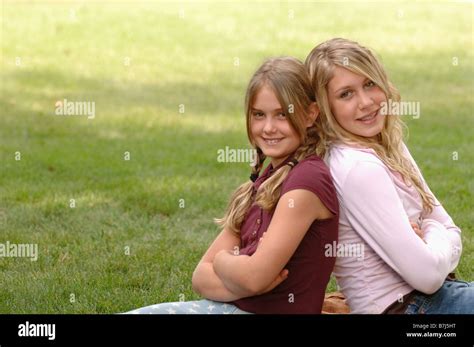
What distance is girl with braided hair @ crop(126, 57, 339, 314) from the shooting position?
3598 mm

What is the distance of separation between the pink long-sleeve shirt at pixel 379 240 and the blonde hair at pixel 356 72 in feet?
0.19

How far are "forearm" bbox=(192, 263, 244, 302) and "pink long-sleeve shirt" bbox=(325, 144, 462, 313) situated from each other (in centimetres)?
47

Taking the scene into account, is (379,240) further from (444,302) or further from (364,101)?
(364,101)

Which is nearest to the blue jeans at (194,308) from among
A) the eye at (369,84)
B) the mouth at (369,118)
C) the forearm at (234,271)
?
the forearm at (234,271)

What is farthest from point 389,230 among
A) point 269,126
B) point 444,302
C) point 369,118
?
point 269,126

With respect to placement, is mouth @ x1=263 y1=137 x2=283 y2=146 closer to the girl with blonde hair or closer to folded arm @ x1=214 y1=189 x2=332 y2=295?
the girl with blonde hair

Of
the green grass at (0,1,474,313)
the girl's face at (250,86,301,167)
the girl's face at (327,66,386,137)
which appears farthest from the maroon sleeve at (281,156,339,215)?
the green grass at (0,1,474,313)

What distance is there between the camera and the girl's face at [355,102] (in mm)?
3887

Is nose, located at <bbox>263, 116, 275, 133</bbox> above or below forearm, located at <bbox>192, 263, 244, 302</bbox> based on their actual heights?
above

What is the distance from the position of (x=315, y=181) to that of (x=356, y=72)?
0.55 m

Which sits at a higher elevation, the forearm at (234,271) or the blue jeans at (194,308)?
the forearm at (234,271)

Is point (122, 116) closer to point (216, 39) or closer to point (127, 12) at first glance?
point (216, 39)

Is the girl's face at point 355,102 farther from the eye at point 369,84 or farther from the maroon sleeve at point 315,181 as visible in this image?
the maroon sleeve at point 315,181

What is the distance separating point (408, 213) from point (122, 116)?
286 inches
